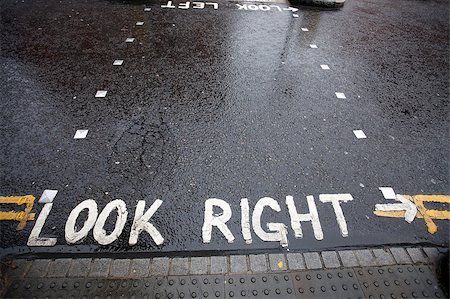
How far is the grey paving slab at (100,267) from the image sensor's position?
2980 millimetres

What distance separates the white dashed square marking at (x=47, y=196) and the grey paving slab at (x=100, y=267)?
1.09 m

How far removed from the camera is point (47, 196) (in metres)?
3.68

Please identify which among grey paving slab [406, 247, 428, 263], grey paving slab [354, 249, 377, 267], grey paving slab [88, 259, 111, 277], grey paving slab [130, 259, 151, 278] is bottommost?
grey paving slab [88, 259, 111, 277]

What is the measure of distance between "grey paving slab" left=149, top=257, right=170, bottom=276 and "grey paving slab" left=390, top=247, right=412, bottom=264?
240 centimetres

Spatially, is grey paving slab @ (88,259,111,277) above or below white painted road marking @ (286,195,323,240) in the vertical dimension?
below

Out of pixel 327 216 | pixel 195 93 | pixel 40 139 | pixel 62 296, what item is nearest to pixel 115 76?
pixel 195 93

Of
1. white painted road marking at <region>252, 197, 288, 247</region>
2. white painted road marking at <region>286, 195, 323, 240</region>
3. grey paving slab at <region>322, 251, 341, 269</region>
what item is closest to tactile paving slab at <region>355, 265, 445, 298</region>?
grey paving slab at <region>322, 251, 341, 269</region>

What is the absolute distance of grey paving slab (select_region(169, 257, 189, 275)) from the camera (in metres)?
3.03

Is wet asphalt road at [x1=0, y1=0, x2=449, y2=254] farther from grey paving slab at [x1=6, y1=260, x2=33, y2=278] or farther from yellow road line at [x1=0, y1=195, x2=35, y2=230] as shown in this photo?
grey paving slab at [x1=6, y1=260, x2=33, y2=278]

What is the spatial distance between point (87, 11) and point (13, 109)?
17.3 ft

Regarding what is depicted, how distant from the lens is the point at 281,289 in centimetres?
294

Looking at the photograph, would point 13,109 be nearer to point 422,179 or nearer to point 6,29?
point 6,29

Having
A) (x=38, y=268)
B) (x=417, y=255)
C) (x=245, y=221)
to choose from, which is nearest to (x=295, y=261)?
(x=245, y=221)

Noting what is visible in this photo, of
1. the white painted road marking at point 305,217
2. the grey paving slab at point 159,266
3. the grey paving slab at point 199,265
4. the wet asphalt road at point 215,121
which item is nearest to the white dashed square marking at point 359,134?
the wet asphalt road at point 215,121
